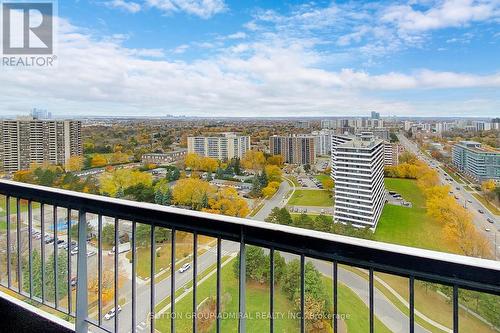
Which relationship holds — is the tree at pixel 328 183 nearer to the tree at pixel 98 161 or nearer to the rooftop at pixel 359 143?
the rooftop at pixel 359 143

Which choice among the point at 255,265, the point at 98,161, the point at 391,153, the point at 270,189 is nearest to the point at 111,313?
the point at 255,265

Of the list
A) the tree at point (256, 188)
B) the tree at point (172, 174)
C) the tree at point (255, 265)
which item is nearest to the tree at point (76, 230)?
the tree at point (255, 265)

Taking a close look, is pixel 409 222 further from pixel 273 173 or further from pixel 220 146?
pixel 220 146

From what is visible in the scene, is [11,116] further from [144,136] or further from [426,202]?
[426,202]

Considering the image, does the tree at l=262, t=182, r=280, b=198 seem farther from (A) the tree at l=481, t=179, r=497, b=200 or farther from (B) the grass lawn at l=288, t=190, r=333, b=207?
(A) the tree at l=481, t=179, r=497, b=200

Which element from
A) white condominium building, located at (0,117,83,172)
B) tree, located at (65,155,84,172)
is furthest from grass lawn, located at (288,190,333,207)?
white condominium building, located at (0,117,83,172)

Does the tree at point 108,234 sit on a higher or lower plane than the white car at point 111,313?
higher

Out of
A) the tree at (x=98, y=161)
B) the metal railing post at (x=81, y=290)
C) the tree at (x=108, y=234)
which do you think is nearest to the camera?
the tree at (x=108, y=234)

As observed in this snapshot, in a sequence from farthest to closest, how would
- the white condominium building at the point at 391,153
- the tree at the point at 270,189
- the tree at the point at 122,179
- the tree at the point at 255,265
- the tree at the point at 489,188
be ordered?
the white condominium building at the point at 391,153
the tree at the point at 270,189
the tree at the point at 122,179
the tree at the point at 489,188
the tree at the point at 255,265
